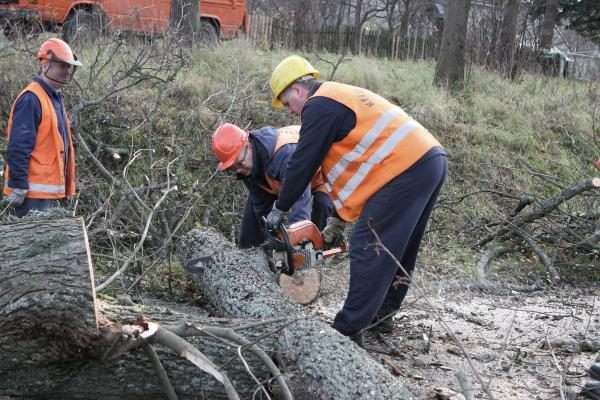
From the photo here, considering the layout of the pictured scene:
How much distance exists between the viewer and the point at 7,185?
4758 mm

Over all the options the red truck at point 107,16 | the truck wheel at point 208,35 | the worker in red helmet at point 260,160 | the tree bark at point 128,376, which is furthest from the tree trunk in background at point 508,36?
the tree bark at point 128,376

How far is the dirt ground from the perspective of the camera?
12.5ft

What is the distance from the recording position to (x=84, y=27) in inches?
335

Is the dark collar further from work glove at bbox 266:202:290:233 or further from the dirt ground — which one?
the dirt ground

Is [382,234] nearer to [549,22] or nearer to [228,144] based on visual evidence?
[228,144]

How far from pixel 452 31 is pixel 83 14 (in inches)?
224

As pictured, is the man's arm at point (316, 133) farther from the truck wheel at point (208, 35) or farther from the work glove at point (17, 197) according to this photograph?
the truck wheel at point (208, 35)

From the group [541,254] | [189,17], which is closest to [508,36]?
[189,17]

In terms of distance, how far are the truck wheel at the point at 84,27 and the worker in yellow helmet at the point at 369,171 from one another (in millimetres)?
5019

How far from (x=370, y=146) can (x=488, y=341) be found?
163 centimetres

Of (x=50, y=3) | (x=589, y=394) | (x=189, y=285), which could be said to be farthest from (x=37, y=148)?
(x=50, y=3)

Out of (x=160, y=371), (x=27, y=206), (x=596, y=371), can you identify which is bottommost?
(x=596, y=371)

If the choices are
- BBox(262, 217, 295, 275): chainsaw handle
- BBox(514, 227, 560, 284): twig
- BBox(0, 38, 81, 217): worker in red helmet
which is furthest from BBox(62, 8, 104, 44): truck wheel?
BBox(514, 227, 560, 284): twig

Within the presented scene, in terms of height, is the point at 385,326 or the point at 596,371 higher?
the point at 596,371
